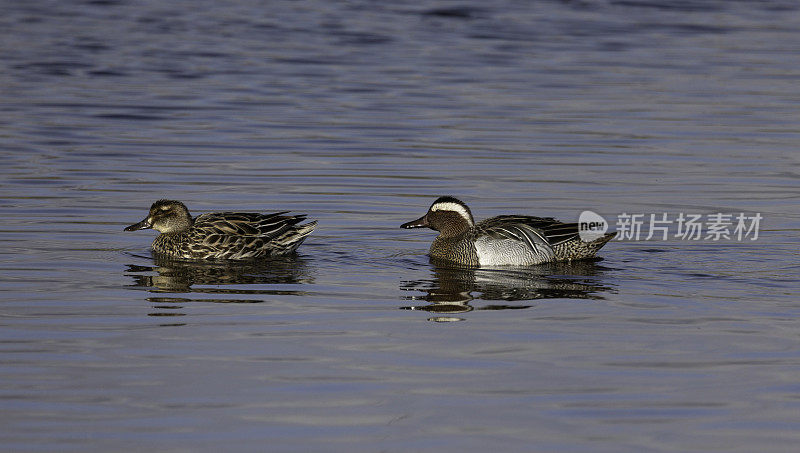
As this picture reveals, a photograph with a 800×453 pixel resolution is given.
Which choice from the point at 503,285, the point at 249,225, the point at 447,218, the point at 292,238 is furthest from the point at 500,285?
the point at 249,225

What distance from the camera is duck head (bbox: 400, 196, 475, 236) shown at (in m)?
13.4

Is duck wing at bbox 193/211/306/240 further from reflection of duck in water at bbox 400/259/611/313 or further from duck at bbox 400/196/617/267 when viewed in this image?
reflection of duck in water at bbox 400/259/611/313

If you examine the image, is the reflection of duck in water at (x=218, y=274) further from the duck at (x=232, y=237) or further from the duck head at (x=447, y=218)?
the duck head at (x=447, y=218)

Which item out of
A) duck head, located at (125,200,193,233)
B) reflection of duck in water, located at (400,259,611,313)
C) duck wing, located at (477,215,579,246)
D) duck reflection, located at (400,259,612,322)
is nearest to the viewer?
duck reflection, located at (400,259,612,322)

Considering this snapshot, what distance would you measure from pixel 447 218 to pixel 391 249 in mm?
592

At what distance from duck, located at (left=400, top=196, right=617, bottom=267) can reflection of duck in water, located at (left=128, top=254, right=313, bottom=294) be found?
1.37m

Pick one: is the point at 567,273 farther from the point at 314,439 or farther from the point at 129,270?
the point at 314,439

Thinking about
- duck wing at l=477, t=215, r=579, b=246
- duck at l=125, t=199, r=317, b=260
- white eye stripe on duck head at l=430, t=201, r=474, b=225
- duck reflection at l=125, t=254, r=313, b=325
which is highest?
white eye stripe on duck head at l=430, t=201, r=474, b=225

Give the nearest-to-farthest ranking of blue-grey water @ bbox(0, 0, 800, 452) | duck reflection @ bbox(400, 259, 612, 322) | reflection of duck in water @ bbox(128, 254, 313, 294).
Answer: blue-grey water @ bbox(0, 0, 800, 452) → duck reflection @ bbox(400, 259, 612, 322) → reflection of duck in water @ bbox(128, 254, 313, 294)

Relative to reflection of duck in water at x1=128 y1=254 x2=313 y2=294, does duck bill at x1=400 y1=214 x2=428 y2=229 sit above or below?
above

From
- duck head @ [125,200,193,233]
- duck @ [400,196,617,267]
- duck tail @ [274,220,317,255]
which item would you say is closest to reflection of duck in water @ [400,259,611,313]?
duck @ [400,196,617,267]

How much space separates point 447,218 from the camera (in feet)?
44.1

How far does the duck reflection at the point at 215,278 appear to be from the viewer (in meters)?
11.0

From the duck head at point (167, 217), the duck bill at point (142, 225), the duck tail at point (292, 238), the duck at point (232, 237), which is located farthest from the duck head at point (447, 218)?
the duck bill at point (142, 225)
